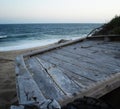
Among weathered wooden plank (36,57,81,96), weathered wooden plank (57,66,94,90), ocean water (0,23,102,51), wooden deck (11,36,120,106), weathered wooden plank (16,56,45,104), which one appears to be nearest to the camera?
weathered wooden plank (16,56,45,104)

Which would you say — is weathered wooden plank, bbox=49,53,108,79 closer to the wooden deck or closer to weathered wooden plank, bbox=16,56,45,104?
the wooden deck

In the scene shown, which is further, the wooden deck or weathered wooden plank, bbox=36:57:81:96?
weathered wooden plank, bbox=36:57:81:96

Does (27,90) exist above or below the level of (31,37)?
above

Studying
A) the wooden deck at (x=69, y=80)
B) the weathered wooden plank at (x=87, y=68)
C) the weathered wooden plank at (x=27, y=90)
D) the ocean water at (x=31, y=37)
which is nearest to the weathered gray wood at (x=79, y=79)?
the wooden deck at (x=69, y=80)

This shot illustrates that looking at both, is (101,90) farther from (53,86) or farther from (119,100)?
(119,100)

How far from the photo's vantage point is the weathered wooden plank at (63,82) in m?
2.37

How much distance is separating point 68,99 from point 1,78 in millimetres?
5168

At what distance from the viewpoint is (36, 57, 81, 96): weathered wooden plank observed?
2.37 metres

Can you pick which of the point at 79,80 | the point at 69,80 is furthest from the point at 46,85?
the point at 79,80

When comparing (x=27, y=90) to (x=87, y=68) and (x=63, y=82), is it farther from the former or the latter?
(x=87, y=68)

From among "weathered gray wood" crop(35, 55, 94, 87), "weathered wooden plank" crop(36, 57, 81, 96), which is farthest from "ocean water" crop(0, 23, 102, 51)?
"weathered gray wood" crop(35, 55, 94, 87)

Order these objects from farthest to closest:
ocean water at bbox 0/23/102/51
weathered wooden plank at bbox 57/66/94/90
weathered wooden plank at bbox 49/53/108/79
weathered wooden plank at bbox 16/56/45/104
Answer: ocean water at bbox 0/23/102/51
weathered wooden plank at bbox 49/53/108/79
weathered wooden plank at bbox 57/66/94/90
weathered wooden plank at bbox 16/56/45/104

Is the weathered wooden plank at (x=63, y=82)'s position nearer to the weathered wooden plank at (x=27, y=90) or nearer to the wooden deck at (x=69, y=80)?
the wooden deck at (x=69, y=80)

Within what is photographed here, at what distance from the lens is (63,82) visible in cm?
269
